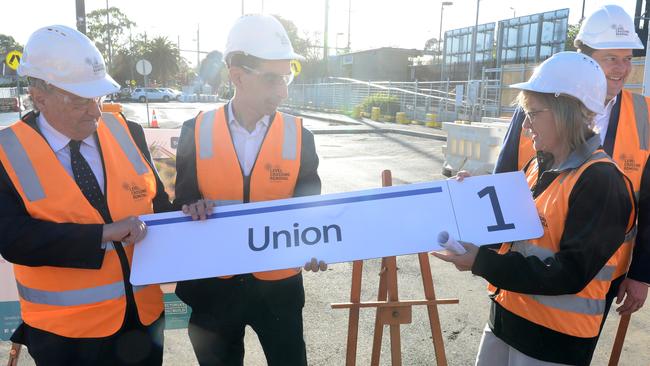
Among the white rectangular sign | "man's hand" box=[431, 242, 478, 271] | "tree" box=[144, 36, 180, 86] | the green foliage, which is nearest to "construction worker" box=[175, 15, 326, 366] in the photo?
the white rectangular sign

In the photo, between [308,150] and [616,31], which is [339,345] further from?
[616,31]

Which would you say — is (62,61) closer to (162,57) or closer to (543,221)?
(543,221)

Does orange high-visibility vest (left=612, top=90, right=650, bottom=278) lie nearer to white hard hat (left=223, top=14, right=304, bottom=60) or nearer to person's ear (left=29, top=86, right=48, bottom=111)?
white hard hat (left=223, top=14, right=304, bottom=60)

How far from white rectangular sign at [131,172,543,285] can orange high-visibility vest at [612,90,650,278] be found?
70 cm

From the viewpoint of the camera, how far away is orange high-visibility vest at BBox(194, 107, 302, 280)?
7.97 ft

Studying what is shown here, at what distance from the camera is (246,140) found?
250 cm

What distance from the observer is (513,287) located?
1982mm

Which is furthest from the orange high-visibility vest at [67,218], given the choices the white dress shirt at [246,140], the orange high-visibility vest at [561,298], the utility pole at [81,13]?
the utility pole at [81,13]

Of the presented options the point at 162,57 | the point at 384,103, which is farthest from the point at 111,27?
the point at 384,103

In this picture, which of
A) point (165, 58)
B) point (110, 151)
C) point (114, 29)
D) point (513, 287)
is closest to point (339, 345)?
point (513, 287)

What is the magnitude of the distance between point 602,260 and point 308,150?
1410 millimetres

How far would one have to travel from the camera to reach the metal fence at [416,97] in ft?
66.7

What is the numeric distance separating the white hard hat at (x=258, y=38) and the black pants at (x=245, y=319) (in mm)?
1073

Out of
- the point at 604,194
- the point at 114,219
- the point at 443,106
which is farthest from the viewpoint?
the point at 443,106
